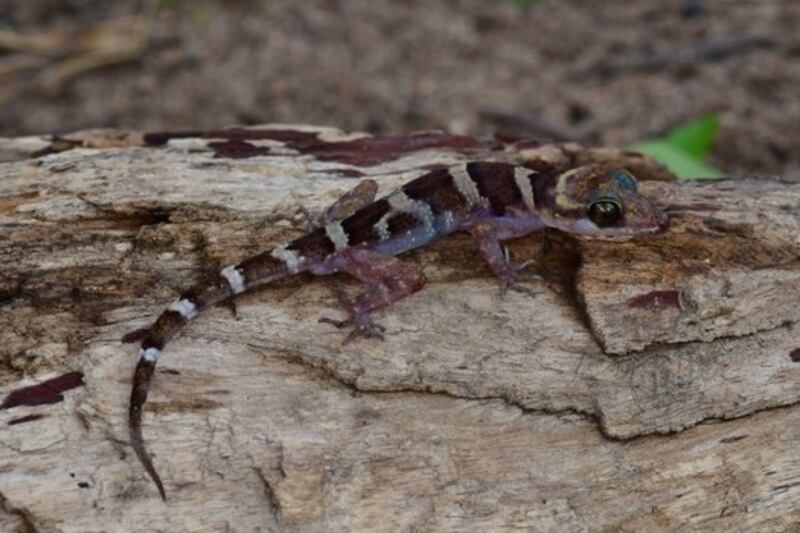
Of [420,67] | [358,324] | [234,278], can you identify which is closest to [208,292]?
[234,278]

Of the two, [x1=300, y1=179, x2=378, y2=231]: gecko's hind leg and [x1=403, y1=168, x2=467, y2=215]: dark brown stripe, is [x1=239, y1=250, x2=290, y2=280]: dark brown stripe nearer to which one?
[x1=300, y1=179, x2=378, y2=231]: gecko's hind leg

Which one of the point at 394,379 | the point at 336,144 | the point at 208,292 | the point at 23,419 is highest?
the point at 336,144

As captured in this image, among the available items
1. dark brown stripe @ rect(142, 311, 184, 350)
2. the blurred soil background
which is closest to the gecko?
dark brown stripe @ rect(142, 311, 184, 350)

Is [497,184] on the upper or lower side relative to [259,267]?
upper

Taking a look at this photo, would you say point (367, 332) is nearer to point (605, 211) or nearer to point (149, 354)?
point (149, 354)

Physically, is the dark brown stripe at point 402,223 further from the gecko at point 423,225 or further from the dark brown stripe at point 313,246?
the dark brown stripe at point 313,246

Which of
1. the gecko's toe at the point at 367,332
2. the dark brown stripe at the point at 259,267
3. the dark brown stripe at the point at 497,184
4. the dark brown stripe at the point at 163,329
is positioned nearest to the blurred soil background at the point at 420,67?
the dark brown stripe at the point at 497,184
